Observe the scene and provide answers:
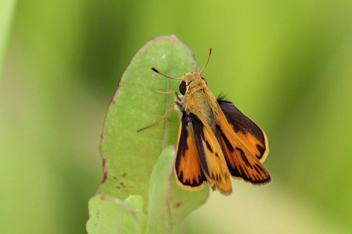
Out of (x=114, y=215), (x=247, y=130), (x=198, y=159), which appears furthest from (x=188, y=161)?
(x=114, y=215)

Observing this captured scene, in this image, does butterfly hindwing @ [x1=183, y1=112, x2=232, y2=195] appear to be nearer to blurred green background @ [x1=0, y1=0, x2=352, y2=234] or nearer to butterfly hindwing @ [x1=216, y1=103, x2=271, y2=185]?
butterfly hindwing @ [x1=216, y1=103, x2=271, y2=185]

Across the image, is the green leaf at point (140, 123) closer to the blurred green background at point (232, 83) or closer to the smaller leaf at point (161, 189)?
the smaller leaf at point (161, 189)

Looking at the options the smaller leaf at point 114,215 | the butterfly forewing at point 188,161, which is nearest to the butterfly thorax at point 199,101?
the butterfly forewing at point 188,161

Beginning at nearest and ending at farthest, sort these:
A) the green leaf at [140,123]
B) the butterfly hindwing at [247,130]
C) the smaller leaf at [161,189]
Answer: the smaller leaf at [161,189]
the green leaf at [140,123]
the butterfly hindwing at [247,130]

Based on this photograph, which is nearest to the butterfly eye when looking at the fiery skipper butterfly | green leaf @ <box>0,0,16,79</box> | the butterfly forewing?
the fiery skipper butterfly

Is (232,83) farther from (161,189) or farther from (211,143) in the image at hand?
(161,189)

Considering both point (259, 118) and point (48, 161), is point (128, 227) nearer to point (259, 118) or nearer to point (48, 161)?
point (48, 161)
